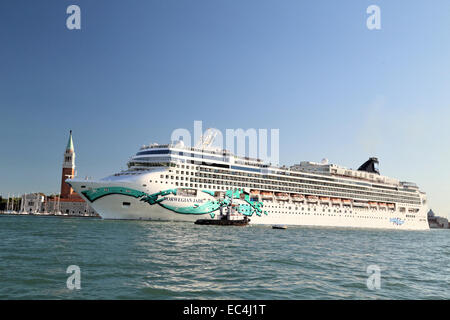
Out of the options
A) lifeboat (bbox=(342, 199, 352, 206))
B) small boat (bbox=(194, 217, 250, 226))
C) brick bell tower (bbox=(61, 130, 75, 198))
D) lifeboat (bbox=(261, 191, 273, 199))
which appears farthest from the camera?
brick bell tower (bbox=(61, 130, 75, 198))

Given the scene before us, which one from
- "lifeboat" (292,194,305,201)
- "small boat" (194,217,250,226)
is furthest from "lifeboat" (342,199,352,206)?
"small boat" (194,217,250,226)

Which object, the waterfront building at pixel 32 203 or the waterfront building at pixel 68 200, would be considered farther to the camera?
the waterfront building at pixel 32 203

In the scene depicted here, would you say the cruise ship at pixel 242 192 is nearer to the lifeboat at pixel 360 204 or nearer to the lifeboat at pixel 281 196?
the lifeboat at pixel 281 196

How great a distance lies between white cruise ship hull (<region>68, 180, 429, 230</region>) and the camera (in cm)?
4550

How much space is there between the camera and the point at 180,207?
48250mm

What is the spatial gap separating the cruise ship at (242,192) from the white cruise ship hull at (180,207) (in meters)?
0.12

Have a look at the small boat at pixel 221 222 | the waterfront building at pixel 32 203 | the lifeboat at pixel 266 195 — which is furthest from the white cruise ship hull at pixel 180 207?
the waterfront building at pixel 32 203

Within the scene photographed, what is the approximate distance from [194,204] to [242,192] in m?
10.8

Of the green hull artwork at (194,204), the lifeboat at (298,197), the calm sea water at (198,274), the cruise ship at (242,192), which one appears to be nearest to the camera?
the calm sea water at (198,274)

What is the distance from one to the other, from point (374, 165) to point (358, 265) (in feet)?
273

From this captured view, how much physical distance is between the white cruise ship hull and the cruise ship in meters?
0.12

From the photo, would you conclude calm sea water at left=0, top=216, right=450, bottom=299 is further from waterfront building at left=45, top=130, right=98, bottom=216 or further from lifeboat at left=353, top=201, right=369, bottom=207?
waterfront building at left=45, top=130, right=98, bottom=216

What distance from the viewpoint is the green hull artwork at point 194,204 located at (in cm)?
4538

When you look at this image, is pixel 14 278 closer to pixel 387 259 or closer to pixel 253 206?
pixel 387 259
